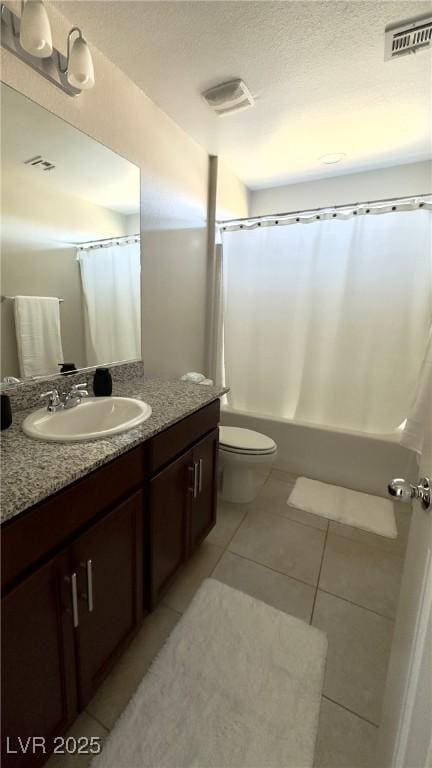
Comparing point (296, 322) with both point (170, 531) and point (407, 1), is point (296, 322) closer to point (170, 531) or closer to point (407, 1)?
point (407, 1)

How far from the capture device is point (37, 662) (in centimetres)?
76

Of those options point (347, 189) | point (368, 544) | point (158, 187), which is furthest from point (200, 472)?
point (347, 189)

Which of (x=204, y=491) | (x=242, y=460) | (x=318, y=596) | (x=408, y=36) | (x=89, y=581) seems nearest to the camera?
(x=89, y=581)

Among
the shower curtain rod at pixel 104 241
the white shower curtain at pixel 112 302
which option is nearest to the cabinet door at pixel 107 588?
the white shower curtain at pixel 112 302

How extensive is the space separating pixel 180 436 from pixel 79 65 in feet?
4.61

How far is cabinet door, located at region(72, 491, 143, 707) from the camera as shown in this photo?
87 cm

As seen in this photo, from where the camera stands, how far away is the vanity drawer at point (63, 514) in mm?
667

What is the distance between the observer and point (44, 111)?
117 centimetres

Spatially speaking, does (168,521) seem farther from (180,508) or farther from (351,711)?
(351,711)

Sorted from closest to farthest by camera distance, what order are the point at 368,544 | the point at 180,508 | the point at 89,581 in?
1. the point at 89,581
2. the point at 180,508
3. the point at 368,544

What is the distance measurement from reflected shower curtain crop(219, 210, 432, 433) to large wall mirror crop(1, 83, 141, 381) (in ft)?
3.47

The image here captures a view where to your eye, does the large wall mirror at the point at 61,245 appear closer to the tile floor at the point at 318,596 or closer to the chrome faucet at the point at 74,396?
the chrome faucet at the point at 74,396

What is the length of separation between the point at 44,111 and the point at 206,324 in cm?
160

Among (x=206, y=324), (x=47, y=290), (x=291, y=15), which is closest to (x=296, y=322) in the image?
(x=206, y=324)
